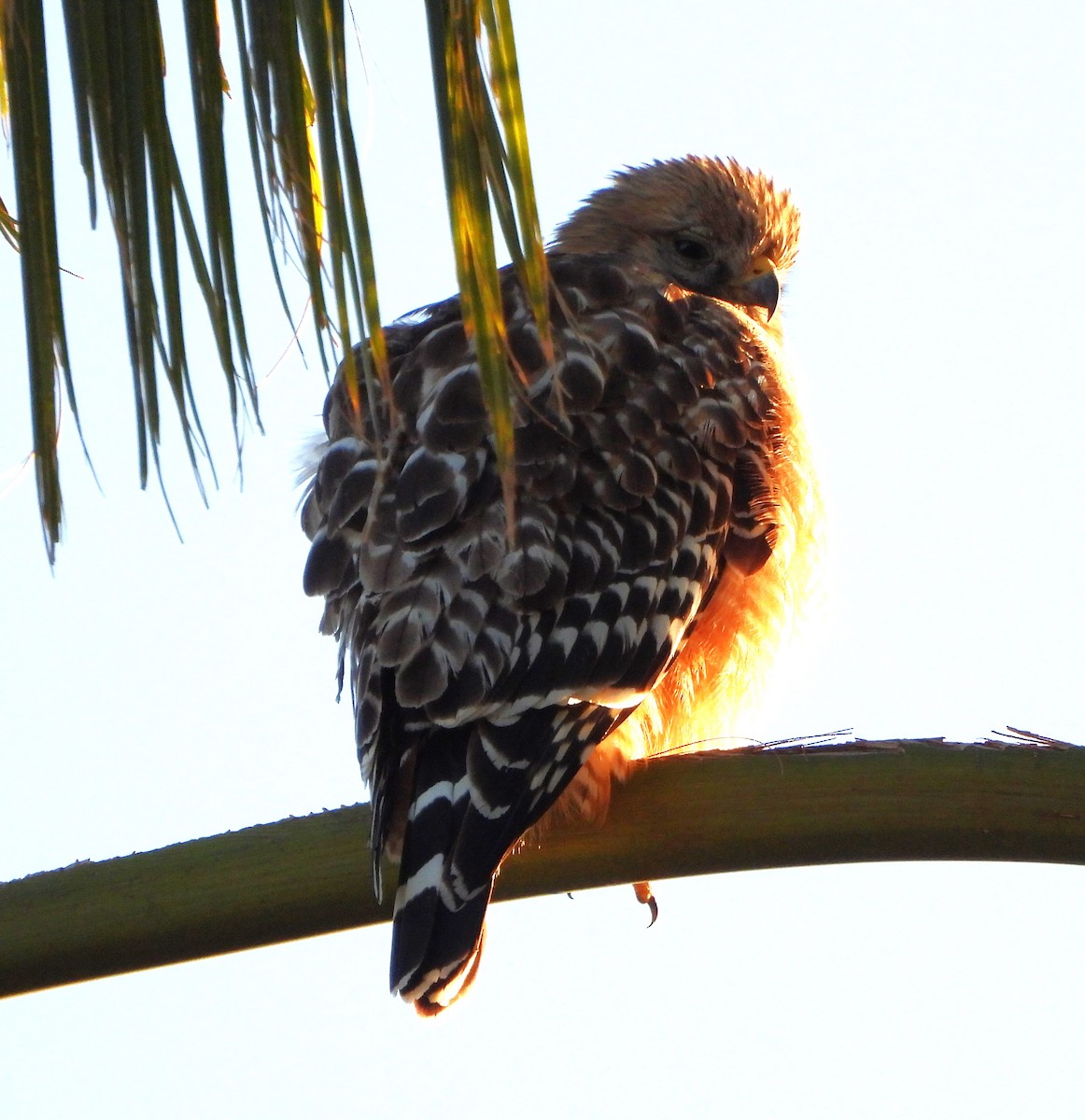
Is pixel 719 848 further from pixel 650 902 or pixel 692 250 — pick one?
pixel 692 250

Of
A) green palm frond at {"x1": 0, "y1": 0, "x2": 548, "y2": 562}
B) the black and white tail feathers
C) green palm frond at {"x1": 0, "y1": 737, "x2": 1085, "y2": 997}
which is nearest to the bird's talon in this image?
the black and white tail feathers

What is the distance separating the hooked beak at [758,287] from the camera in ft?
17.0

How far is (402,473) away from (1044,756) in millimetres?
1630

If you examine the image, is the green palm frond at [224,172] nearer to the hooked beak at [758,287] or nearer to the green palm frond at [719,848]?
the green palm frond at [719,848]

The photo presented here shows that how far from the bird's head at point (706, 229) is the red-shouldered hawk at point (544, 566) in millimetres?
861

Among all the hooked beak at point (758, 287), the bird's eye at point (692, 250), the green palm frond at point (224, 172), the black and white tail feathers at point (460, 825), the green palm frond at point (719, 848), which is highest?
the green palm frond at point (224, 172)

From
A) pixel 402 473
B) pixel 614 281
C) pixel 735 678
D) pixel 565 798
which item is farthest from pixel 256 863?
pixel 614 281

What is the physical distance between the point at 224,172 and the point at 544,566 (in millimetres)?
1838

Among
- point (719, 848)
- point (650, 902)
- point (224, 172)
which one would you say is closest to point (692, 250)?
point (650, 902)

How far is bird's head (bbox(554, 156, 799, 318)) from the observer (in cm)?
A: 529

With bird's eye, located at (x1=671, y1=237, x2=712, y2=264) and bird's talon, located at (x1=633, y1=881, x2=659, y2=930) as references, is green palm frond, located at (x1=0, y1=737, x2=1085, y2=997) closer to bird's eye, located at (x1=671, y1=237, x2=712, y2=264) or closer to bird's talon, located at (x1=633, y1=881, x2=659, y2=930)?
bird's talon, located at (x1=633, y1=881, x2=659, y2=930)

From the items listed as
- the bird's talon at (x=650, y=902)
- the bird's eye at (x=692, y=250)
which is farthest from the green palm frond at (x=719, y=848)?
the bird's eye at (x=692, y=250)

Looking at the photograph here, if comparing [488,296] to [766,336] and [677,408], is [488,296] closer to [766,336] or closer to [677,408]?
[677,408]

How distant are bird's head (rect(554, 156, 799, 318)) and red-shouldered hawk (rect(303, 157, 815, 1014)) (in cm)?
86
